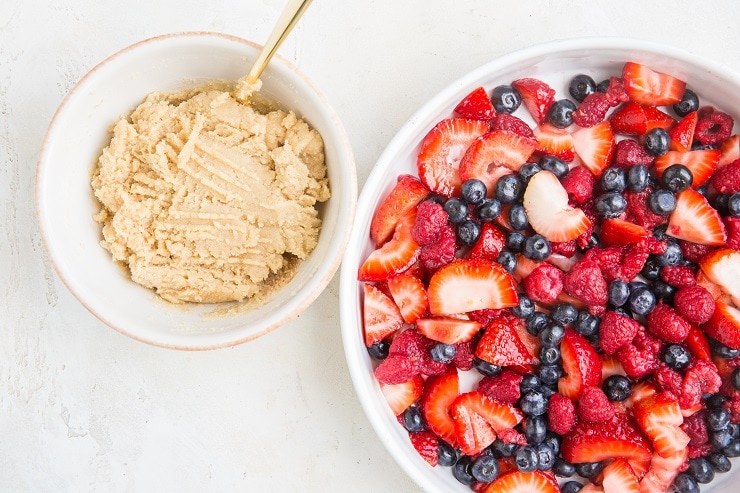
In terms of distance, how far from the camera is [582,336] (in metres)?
1.67

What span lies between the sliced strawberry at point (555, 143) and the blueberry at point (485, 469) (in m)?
0.74

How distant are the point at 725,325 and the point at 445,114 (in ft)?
2.71

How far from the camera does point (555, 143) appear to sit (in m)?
1.67

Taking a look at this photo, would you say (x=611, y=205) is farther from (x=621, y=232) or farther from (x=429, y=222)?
(x=429, y=222)

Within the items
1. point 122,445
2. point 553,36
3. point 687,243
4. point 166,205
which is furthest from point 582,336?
point 122,445

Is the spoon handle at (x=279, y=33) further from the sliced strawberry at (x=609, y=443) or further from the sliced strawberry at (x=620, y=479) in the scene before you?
the sliced strawberry at (x=620, y=479)

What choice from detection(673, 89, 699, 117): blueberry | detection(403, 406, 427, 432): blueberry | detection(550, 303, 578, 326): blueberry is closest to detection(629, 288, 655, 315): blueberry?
detection(550, 303, 578, 326): blueberry

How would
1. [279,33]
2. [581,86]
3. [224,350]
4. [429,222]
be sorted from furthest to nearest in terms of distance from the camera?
[224,350], [581,86], [429,222], [279,33]

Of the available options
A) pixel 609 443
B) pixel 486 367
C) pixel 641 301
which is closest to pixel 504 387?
pixel 486 367

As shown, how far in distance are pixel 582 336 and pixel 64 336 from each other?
1319 millimetres

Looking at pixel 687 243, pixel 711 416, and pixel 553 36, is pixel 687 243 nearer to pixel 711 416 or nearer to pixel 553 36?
pixel 711 416

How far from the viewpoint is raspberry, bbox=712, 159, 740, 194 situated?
1.64 m

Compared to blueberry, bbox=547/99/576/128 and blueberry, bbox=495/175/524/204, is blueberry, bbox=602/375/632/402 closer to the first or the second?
blueberry, bbox=495/175/524/204

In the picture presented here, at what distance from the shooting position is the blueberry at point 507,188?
1612mm
